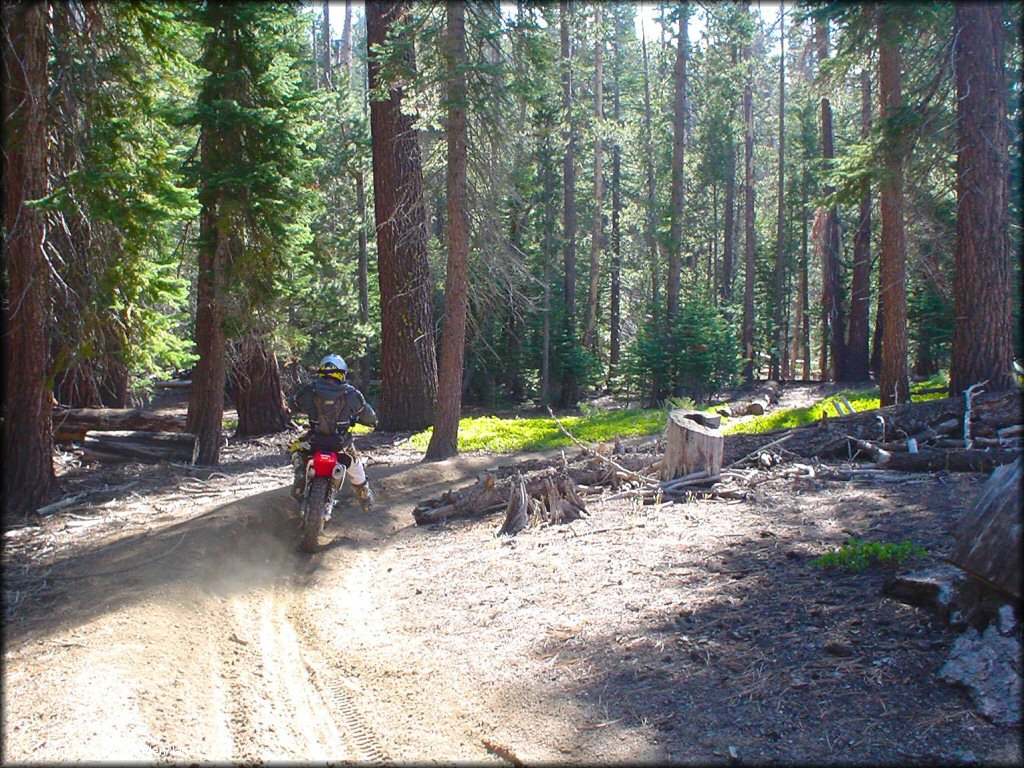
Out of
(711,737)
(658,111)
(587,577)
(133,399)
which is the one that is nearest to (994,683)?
(711,737)

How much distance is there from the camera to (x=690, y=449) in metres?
10.2

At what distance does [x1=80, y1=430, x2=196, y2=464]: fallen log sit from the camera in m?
13.5

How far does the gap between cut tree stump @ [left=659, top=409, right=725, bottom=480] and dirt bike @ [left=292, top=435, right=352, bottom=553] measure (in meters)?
4.14

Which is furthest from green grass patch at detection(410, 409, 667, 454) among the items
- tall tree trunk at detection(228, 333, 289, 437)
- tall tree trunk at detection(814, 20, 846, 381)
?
tall tree trunk at detection(814, 20, 846, 381)

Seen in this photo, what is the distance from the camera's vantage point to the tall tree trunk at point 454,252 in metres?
12.7

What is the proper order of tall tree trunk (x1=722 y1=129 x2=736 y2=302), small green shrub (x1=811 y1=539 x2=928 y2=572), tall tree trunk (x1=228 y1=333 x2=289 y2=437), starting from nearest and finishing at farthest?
1. small green shrub (x1=811 y1=539 x2=928 y2=572)
2. tall tree trunk (x1=228 y1=333 x2=289 y2=437)
3. tall tree trunk (x1=722 y1=129 x2=736 y2=302)

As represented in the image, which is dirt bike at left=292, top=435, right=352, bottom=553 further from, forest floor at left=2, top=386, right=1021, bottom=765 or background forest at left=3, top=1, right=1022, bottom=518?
background forest at left=3, top=1, right=1022, bottom=518

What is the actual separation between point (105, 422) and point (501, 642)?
11.1 m

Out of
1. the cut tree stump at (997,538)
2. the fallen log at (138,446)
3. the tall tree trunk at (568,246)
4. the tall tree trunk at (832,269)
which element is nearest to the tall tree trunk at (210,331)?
the fallen log at (138,446)

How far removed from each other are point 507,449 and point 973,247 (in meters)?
9.06

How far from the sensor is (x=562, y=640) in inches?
239

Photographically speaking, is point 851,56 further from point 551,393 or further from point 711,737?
point 551,393

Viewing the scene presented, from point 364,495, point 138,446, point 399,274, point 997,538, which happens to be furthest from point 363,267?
point 997,538

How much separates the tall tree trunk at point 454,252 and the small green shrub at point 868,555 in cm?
834
